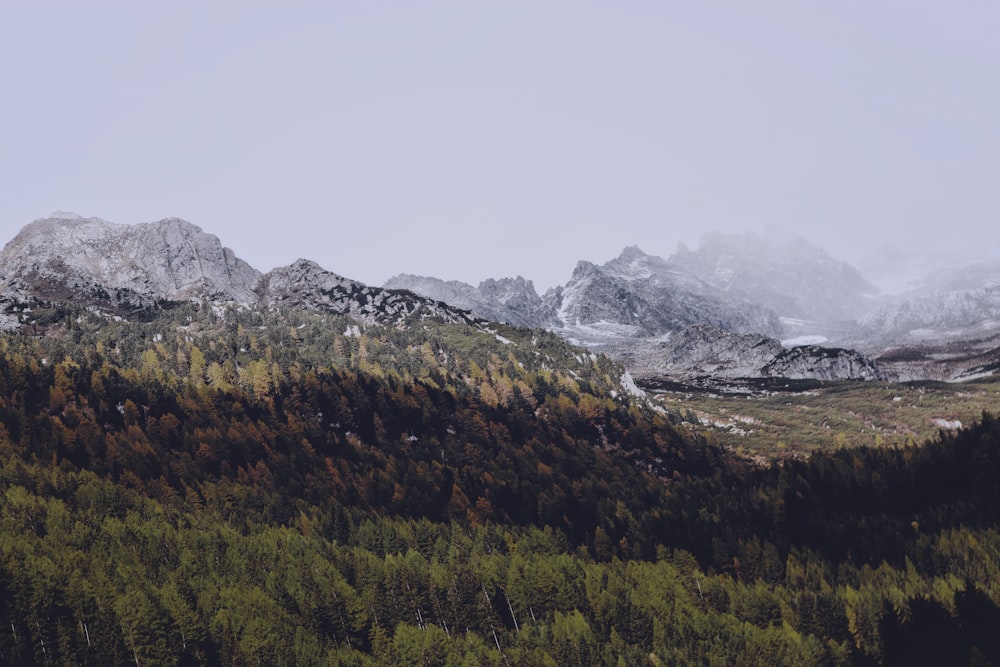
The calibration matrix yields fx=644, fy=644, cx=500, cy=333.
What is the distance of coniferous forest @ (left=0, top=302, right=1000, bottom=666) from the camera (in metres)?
93.2

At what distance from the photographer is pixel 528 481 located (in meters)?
180

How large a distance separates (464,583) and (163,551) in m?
55.2

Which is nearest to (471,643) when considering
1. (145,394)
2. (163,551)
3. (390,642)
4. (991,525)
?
(390,642)

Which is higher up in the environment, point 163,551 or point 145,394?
point 145,394

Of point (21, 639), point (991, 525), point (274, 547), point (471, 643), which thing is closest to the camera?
point (21, 639)

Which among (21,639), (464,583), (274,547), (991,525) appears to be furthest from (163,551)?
(991,525)

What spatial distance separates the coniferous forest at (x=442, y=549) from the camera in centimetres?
9319

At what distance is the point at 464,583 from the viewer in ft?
369

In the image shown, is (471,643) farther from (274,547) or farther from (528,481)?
(528,481)

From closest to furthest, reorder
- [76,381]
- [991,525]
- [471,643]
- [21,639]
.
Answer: [21,639] → [471,643] → [991,525] → [76,381]

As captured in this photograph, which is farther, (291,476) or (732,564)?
(291,476)

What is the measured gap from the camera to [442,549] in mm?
135625

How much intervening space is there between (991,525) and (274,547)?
483 ft

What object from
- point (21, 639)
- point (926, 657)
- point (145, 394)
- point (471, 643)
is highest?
point (145, 394)
